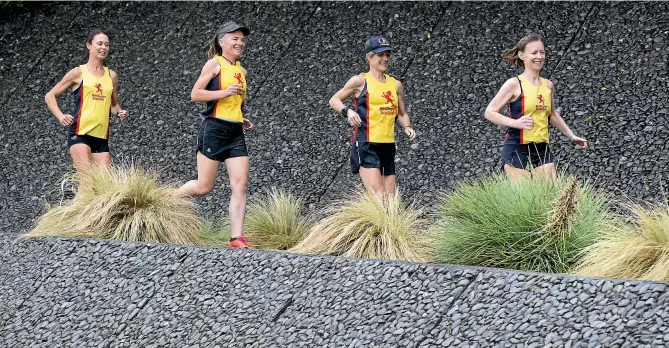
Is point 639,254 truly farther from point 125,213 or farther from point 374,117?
point 125,213

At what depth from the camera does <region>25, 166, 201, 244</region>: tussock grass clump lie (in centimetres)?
824

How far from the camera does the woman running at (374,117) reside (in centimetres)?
859

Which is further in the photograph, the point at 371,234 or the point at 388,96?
the point at 388,96

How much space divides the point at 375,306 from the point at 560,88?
4899 mm

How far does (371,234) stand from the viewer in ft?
24.2

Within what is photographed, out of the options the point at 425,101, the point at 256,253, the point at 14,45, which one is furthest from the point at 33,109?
the point at 256,253

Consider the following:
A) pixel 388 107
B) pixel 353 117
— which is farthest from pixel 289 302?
pixel 388 107

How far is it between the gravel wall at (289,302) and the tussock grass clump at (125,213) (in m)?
0.31

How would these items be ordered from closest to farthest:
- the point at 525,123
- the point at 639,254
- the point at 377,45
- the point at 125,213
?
the point at 639,254 < the point at 525,123 < the point at 125,213 < the point at 377,45

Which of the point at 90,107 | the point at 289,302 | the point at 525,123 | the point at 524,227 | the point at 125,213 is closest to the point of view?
the point at 289,302

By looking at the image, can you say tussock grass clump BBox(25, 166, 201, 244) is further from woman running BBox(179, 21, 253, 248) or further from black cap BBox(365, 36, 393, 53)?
black cap BBox(365, 36, 393, 53)

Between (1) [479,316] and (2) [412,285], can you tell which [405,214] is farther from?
(1) [479,316]

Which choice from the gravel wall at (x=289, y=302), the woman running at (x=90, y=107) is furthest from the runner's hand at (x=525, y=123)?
the woman running at (x=90, y=107)

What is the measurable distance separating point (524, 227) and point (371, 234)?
1.11 m
